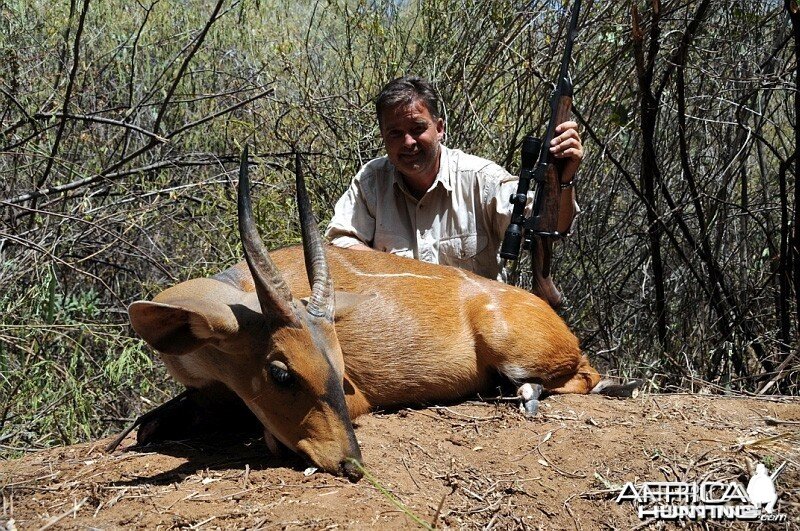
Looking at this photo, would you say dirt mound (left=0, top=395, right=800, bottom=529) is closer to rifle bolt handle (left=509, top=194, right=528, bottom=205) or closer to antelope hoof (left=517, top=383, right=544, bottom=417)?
antelope hoof (left=517, top=383, right=544, bottom=417)

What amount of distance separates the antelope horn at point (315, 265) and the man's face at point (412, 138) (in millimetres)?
1654

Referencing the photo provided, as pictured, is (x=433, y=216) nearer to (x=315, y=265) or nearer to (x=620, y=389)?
(x=620, y=389)

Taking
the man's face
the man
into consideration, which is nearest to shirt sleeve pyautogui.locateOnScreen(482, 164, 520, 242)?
the man

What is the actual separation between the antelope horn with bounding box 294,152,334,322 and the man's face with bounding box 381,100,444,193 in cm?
165

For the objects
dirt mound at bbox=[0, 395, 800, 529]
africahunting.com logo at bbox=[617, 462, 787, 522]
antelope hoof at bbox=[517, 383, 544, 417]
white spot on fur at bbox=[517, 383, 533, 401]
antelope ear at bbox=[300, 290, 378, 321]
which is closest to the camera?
dirt mound at bbox=[0, 395, 800, 529]

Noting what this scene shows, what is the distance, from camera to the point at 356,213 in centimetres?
614

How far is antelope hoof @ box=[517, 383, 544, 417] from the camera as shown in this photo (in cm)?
482

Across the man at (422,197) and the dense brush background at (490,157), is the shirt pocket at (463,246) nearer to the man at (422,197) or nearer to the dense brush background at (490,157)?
the man at (422,197)

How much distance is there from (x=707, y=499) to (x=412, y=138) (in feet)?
9.46

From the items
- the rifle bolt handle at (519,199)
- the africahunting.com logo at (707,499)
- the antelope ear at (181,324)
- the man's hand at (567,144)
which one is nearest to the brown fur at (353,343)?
the antelope ear at (181,324)

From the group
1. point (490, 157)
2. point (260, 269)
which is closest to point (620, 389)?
point (260, 269)

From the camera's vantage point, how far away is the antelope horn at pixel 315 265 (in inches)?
163

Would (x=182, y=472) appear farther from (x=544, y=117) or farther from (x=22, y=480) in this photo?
(x=544, y=117)

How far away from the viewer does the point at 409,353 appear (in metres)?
5.02
